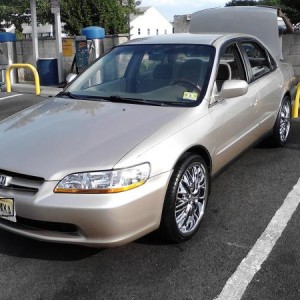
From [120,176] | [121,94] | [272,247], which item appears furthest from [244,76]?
[120,176]

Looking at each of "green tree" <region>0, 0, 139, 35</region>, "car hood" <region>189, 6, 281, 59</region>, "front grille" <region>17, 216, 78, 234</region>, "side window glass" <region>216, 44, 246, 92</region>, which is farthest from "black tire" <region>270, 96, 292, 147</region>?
"green tree" <region>0, 0, 139, 35</region>

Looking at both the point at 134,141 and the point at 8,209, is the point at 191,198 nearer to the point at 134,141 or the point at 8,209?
the point at 134,141

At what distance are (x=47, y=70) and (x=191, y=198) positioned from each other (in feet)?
30.3

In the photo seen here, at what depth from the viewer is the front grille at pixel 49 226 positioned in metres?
2.66

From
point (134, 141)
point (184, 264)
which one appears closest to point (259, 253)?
Answer: point (184, 264)

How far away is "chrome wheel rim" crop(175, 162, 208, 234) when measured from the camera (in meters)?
3.05

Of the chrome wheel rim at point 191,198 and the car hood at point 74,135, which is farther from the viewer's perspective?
the chrome wheel rim at point 191,198

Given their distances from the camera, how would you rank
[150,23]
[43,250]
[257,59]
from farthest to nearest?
1. [150,23]
2. [257,59]
3. [43,250]

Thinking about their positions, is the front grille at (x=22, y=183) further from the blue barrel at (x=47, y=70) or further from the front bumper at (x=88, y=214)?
the blue barrel at (x=47, y=70)

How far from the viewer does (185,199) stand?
10.2 feet

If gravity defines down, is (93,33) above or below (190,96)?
above

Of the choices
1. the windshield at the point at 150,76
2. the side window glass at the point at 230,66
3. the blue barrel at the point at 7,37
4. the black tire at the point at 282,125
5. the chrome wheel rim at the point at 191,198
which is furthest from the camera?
the blue barrel at the point at 7,37

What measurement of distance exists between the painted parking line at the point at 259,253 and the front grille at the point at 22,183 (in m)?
1.29

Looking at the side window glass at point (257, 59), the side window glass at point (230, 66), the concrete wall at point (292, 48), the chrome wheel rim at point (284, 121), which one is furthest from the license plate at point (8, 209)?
the concrete wall at point (292, 48)
